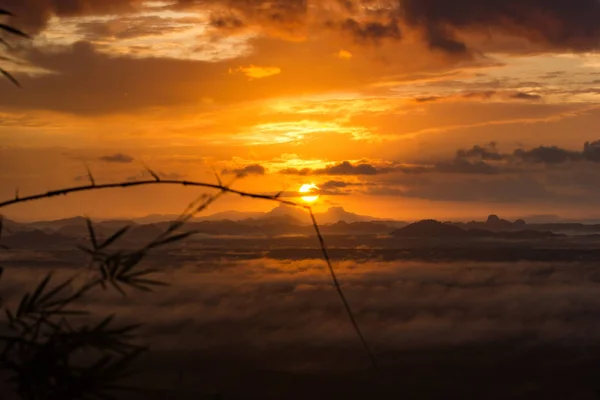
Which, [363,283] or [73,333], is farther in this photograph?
[363,283]

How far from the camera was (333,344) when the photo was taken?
9481cm

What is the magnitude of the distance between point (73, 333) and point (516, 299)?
13184 centimetres

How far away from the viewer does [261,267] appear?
558ft

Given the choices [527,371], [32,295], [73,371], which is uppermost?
[32,295]

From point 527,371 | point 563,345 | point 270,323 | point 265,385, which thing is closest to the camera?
Answer: point 265,385

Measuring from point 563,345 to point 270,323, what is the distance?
32.5 m

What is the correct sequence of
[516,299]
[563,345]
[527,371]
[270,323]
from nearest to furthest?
[527,371] → [563,345] → [270,323] → [516,299]

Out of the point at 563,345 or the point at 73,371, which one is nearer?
the point at 73,371

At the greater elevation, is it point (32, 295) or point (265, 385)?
point (32, 295)

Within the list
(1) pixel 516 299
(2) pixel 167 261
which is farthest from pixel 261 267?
(1) pixel 516 299

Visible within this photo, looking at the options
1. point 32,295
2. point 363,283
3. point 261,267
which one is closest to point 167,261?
point 261,267

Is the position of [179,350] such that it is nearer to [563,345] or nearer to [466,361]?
[466,361]

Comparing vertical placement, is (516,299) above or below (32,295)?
below

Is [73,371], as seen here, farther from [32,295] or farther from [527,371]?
[527,371]
